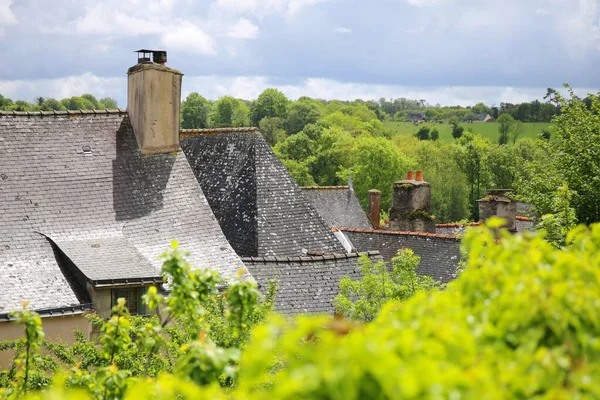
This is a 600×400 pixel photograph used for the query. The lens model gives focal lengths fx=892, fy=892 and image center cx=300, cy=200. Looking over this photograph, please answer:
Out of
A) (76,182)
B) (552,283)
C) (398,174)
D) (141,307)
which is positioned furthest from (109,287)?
(398,174)

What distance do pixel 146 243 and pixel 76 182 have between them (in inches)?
89.5

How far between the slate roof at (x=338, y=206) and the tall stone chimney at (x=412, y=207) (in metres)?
11.4

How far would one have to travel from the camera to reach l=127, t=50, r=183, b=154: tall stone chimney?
22219 millimetres

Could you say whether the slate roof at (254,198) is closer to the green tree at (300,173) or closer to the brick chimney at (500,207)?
the brick chimney at (500,207)

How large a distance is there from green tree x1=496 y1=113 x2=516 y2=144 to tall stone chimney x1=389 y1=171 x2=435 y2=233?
302 ft

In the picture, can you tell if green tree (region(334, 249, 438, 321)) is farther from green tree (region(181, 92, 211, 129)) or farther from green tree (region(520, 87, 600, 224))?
green tree (region(181, 92, 211, 129))

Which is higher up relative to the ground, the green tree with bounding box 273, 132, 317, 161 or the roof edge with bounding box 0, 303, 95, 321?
the green tree with bounding box 273, 132, 317, 161

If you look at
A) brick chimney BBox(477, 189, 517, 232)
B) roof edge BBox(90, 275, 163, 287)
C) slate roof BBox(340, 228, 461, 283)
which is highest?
brick chimney BBox(477, 189, 517, 232)

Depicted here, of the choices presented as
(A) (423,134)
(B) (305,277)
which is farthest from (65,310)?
(A) (423,134)

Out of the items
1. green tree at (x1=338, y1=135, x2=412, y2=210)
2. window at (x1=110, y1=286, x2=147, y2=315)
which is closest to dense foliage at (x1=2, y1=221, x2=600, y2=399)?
window at (x1=110, y1=286, x2=147, y2=315)

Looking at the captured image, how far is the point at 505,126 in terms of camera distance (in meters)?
127

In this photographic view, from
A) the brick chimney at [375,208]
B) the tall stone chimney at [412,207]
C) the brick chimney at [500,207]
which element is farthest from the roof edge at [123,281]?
the brick chimney at [375,208]

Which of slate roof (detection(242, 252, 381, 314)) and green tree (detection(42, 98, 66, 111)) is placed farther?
green tree (detection(42, 98, 66, 111))

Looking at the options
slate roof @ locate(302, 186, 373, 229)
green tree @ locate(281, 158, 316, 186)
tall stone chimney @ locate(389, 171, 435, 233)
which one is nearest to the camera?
tall stone chimney @ locate(389, 171, 435, 233)
